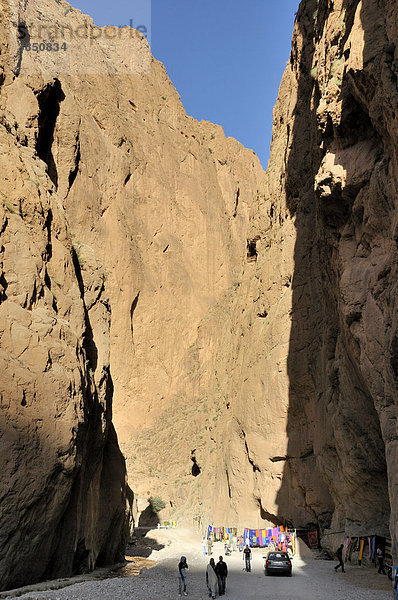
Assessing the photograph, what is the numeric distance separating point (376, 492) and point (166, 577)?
30.6 feet

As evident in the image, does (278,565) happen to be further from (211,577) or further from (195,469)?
(195,469)

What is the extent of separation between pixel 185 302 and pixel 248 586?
47961 mm

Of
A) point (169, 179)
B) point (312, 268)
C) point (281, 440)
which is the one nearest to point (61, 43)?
point (169, 179)

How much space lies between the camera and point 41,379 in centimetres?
1517

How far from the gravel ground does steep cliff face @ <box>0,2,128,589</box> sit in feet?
5.40

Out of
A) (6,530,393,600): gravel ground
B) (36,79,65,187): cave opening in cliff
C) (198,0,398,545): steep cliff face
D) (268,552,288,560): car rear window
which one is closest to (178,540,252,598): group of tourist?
(6,530,393,600): gravel ground

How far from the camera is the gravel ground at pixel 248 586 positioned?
13445 mm

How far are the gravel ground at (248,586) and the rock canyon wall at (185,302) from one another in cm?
181

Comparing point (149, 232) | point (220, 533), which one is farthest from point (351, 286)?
point (149, 232)

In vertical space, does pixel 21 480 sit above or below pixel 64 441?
below

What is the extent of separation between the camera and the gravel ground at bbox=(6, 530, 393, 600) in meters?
13.4

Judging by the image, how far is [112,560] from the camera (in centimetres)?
2591

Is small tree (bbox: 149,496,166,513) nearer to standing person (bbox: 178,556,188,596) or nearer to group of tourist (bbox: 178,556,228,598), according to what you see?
group of tourist (bbox: 178,556,228,598)

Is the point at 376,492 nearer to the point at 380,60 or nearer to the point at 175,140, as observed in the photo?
the point at 380,60
